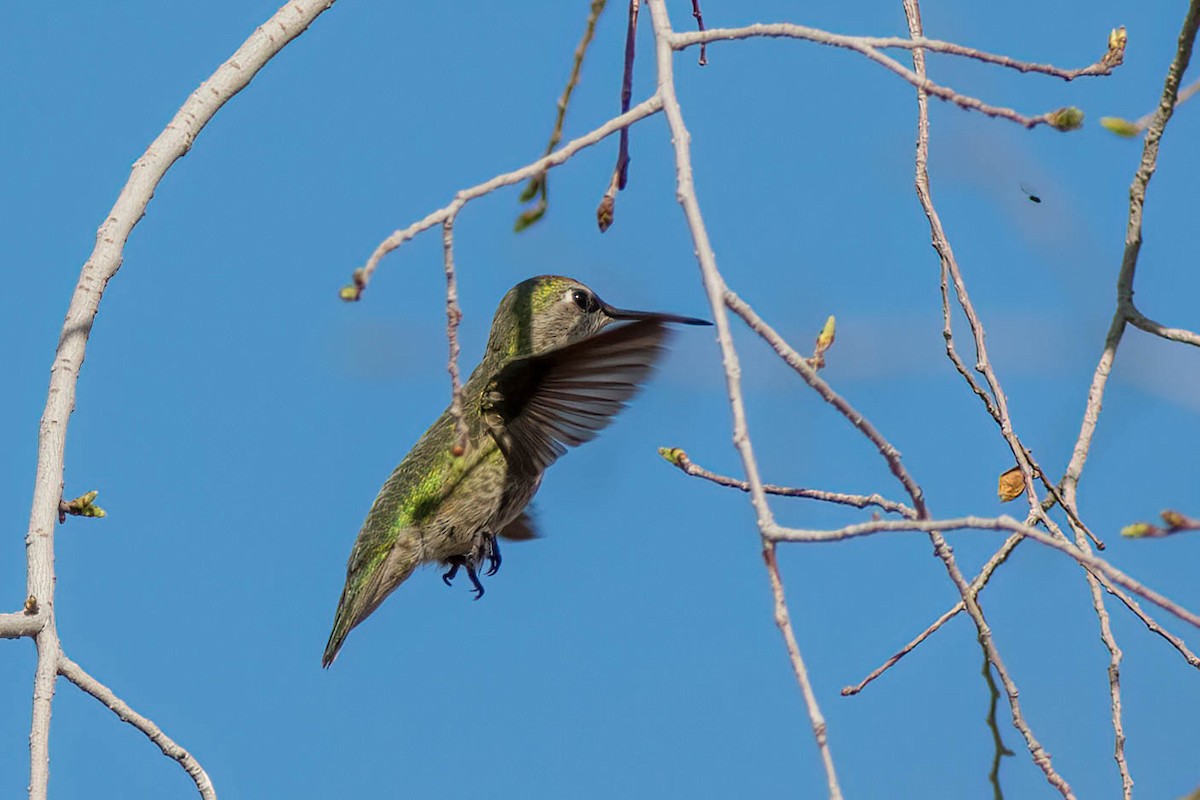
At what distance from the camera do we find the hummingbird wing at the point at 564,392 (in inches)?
115

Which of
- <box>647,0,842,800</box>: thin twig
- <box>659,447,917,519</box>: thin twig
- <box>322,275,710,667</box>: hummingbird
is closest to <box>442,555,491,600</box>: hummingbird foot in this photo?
<box>322,275,710,667</box>: hummingbird

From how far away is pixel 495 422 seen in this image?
Answer: 3455 mm

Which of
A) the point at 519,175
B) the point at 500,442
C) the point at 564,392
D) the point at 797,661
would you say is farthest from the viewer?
the point at 500,442

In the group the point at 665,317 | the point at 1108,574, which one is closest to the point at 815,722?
the point at 1108,574

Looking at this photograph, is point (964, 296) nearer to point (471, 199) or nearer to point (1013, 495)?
point (1013, 495)

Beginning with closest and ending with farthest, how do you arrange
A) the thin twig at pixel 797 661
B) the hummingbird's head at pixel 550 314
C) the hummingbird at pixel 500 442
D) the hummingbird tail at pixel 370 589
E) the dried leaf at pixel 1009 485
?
the thin twig at pixel 797 661 → the dried leaf at pixel 1009 485 → the hummingbird at pixel 500 442 → the hummingbird tail at pixel 370 589 → the hummingbird's head at pixel 550 314

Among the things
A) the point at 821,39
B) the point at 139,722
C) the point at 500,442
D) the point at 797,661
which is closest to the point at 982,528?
the point at 797,661

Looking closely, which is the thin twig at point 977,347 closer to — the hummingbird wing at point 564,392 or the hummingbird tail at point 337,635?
the hummingbird wing at point 564,392

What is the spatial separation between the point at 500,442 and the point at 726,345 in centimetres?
198

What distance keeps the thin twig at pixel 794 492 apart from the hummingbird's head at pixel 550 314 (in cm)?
113

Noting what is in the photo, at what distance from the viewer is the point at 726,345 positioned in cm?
155

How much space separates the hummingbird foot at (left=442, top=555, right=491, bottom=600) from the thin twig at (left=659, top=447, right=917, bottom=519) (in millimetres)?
1019

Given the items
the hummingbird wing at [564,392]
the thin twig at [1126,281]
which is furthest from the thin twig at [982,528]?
the hummingbird wing at [564,392]

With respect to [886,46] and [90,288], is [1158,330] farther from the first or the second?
[90,288]
